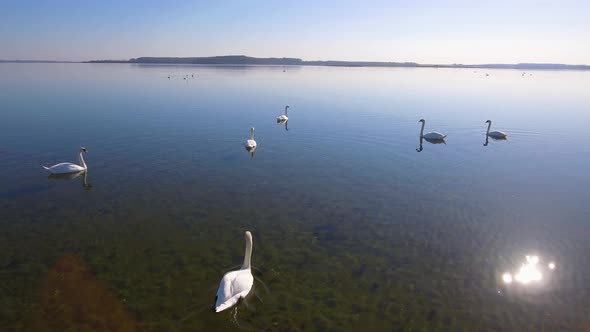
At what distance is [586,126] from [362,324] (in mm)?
35556

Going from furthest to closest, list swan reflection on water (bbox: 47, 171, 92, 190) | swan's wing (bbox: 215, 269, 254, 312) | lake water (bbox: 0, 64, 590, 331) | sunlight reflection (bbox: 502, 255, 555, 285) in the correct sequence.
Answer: swan reflection on water (bbox: 47, 171, 92, 190) < sunlight reflection (bbox: 502, 255, 555, 285) < lake water (bbox: 0, 64, 590, 331) < swan's wing (bbox: 215, 269, 254, 312)

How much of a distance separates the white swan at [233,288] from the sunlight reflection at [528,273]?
6850mm

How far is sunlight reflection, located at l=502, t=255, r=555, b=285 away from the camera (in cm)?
952

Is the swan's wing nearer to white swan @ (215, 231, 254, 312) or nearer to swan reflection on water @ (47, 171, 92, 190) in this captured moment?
white swan @ (215, 231, 254, 312)

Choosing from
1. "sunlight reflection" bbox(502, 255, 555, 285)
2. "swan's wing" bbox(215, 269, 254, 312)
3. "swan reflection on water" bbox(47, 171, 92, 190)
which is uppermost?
"swan's wing" bbox(215, 269, 254, 312)

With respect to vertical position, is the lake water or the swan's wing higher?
the swan's wing

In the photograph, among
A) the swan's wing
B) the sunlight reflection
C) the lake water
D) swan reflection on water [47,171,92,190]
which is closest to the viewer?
the swan's wing

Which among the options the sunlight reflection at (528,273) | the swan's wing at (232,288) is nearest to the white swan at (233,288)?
the swan's wing at (232,288)

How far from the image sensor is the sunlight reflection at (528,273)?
31.2 ft

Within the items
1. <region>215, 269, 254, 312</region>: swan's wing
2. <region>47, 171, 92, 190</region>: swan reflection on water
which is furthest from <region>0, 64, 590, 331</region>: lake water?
<region>215, 269, 254, 312</region>: swan's wing

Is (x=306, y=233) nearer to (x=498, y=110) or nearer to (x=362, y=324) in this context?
(x=362, y=324)

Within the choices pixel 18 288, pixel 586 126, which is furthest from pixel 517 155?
pixel 18 288

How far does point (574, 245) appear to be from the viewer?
11.3 meters

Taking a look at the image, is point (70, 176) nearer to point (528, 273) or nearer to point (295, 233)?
point (295, 233)
